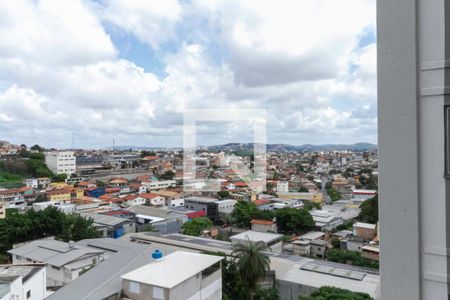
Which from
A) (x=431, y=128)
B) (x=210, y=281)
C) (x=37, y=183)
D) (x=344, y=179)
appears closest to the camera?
(x=431, y=128)

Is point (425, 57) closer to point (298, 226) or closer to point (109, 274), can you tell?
point (109, 274)

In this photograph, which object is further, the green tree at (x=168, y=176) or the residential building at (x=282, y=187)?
the green tree at (x=168, y=176)

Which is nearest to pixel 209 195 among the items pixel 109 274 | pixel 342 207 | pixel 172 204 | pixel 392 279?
pixel 172 204

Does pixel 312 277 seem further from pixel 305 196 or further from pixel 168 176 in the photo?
pixel 168 176

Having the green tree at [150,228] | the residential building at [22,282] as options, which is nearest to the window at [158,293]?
the residential building at [22,282]

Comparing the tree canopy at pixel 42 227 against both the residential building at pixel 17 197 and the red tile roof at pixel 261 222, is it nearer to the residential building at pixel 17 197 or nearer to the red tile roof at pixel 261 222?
the red tile roof at pixel 261 222

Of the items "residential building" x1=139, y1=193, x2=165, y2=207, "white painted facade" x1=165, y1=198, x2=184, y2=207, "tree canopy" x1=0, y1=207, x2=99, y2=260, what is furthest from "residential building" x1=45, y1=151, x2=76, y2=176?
"tree canopy" x1=0, y1=207, x2=99, y2=260
